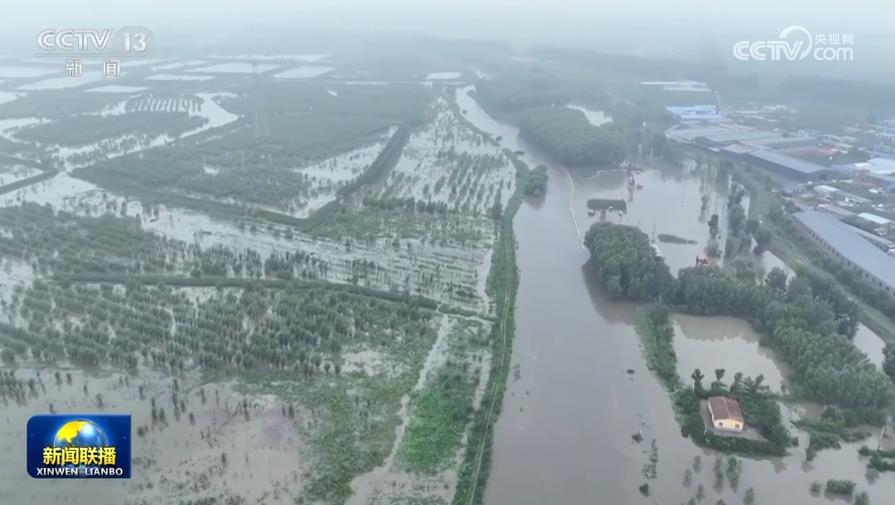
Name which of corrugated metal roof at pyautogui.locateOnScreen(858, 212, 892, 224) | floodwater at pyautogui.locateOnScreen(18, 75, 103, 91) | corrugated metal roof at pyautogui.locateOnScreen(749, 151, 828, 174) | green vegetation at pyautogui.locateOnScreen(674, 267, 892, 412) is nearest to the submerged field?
green vegetation at pyautogui.locateOnScreen(674, 267, 892, 412)

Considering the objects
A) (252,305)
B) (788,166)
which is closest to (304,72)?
(788,166)

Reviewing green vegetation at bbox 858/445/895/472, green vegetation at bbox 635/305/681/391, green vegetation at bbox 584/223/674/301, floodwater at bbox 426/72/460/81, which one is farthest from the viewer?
floodwater at bbox 426/72/460/81

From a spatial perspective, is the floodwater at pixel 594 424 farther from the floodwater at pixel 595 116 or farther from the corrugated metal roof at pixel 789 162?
the floodwater at pixel 595 116

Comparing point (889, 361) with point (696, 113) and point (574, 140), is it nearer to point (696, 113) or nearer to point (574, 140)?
point (574, 140)

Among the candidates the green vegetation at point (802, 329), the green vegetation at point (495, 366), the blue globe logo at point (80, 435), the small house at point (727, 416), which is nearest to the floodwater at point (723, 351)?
the green vegetation at point (802, 329)

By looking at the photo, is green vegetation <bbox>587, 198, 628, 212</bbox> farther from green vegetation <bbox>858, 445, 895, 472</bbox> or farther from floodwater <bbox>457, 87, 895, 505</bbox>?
green vegetation <bbox>858, 445, 895, 472</bbox>

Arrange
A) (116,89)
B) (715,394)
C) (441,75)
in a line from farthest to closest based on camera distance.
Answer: (441,75)
(116,89)
(715,394)

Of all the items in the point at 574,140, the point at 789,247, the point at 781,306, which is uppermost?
the point at 574,140
